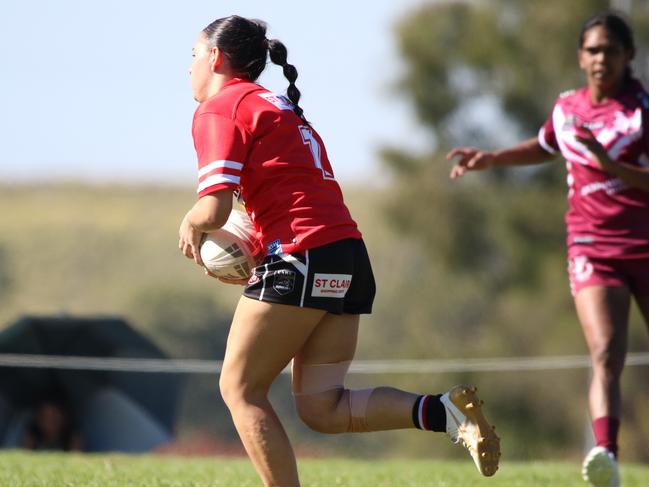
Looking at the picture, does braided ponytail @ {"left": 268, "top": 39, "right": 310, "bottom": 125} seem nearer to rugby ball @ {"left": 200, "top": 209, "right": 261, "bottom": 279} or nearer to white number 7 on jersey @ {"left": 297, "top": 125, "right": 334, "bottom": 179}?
white number 7 on jersey @ {"left": 297, "top": 125, "right": 334, "bottom": 179}

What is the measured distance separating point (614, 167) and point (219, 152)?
8.02ft

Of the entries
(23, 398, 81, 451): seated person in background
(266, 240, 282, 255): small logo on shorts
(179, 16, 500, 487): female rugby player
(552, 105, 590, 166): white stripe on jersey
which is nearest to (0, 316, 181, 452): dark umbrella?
(23, 398, 81, 451): seated person in background

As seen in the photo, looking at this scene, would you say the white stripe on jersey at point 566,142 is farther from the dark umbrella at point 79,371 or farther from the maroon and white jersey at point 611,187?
the dark umbrella at point 79,371

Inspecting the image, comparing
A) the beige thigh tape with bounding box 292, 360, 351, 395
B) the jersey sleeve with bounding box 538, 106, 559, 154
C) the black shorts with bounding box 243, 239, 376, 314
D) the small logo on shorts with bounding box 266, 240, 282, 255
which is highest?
the small logo on shorts with bounding box 266, 240, 282, 255

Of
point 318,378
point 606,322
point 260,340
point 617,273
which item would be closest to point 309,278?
point 260,340

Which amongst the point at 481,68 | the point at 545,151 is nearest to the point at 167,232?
the point at 481,68

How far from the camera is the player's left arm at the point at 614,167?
6191mm

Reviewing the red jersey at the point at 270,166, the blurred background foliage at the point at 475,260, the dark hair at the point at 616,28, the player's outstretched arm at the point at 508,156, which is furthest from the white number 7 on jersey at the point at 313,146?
the blurred background foliage at the point at 475,260

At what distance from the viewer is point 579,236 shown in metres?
6.52

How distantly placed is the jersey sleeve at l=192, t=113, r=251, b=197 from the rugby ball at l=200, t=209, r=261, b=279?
0.27m

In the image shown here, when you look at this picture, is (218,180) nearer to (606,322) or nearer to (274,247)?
(274,247)

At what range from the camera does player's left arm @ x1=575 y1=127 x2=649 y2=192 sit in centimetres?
619

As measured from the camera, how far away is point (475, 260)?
31734 mm

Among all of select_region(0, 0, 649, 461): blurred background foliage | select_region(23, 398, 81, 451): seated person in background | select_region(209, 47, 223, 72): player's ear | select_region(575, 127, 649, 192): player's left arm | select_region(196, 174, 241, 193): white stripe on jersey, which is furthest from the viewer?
select_region(0, 0, 649, 461): blurred background foliage
